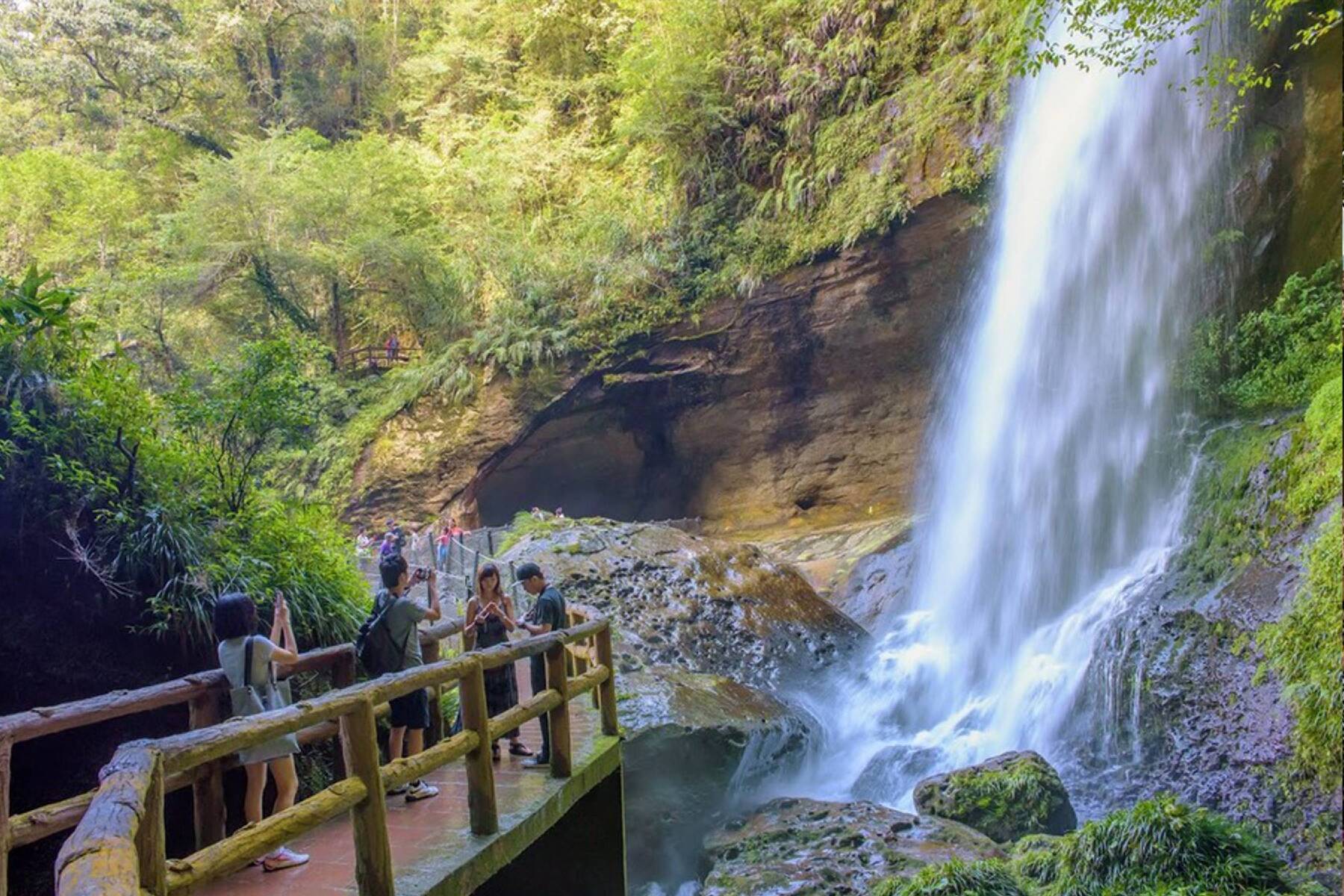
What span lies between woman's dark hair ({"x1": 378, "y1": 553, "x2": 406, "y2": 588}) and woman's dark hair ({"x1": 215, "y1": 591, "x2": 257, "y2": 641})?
78 centimetres

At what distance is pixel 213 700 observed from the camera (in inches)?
191

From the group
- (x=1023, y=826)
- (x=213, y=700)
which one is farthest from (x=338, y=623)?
(x=1023, y=826)

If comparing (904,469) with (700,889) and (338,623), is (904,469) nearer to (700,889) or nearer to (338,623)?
(700,889)

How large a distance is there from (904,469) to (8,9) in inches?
1026

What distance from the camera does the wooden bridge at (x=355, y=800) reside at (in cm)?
257

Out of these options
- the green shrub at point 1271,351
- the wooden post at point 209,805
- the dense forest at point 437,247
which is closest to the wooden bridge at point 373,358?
the dense forest at point 437,247

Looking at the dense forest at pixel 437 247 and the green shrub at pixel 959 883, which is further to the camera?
the dense forest at pixel 437 247

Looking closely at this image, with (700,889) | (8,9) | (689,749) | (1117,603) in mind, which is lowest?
(700,889)

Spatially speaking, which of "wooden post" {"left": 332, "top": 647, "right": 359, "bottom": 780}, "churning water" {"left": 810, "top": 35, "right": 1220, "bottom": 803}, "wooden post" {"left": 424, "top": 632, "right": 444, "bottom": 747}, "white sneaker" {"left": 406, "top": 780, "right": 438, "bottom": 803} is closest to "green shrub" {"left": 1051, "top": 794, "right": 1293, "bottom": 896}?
"churning water" {"left": 810, "top": 35, "right": 1220, "bottom": 803}

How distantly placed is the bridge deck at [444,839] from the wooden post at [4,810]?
734 millimetres

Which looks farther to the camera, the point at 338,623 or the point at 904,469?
the point at 904,469

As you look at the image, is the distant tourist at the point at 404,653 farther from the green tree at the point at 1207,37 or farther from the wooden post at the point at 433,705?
the green tree at the point at 1207,37

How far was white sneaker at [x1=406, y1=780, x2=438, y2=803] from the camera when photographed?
5012 mm

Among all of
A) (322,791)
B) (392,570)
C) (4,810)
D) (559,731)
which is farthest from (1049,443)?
Answer: (4,810)
